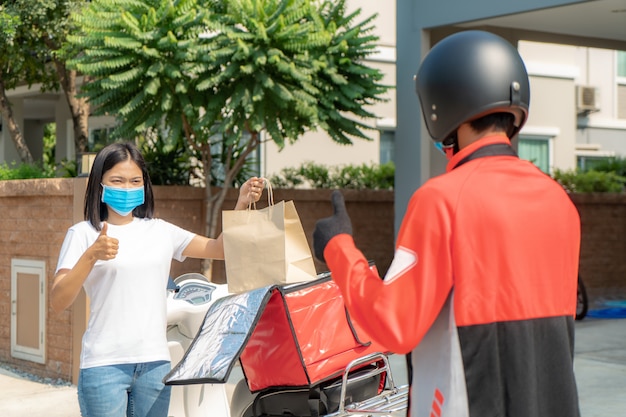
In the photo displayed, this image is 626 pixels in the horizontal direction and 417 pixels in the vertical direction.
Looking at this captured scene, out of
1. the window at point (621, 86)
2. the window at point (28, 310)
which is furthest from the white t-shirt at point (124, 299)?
the window at point (621, 86)

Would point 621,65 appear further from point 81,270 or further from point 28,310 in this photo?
point 81,270

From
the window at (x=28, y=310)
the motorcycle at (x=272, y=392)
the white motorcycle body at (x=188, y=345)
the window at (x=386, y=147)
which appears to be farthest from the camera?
the window at (x=386, y=147)

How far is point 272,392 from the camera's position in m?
3.80

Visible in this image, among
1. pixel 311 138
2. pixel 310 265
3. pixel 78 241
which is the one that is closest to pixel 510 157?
pixel 310 265

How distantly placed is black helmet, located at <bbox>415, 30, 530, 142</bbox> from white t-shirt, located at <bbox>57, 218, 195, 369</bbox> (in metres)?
1.70

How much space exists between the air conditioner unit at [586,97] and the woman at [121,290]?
19.4 meters

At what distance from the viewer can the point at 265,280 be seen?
3.55 metres

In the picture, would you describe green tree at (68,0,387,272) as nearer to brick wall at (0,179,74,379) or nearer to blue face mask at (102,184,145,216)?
brick wall at (0,179,74,379)

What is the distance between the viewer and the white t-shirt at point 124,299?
12.3ft

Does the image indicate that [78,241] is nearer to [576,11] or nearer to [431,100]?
[431,100]

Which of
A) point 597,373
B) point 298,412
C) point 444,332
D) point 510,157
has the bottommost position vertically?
point 597,373

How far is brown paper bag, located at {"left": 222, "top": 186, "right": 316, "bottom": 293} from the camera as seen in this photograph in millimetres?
3512

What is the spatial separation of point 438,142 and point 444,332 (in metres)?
0.52

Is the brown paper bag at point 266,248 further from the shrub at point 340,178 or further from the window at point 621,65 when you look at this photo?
the window at point 621,65
